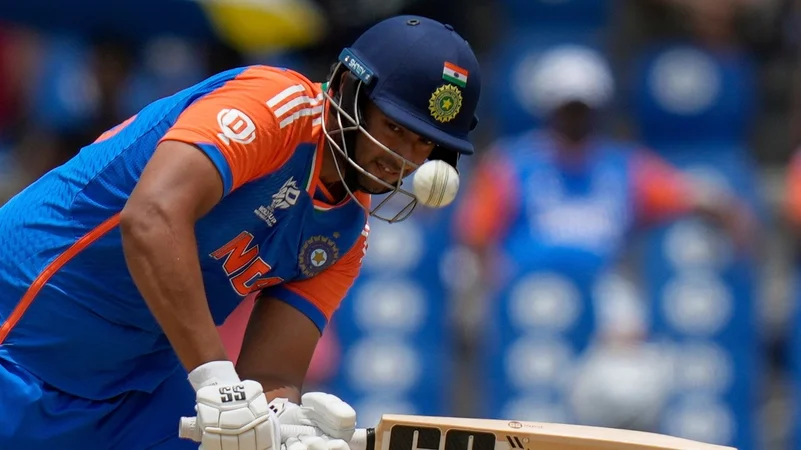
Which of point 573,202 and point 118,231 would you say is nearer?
point 118,231

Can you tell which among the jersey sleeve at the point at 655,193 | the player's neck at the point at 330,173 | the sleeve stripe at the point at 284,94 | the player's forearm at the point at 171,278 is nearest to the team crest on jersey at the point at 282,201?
the player's neck at the point at 330,173

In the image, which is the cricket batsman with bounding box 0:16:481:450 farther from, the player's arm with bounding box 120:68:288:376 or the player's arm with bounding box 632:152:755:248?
the player's arm with bounding box 632:152:755:248

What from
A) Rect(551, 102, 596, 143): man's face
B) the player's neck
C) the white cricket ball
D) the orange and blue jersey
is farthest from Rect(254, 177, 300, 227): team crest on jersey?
Rect(551, 102, 596, 143): man's face

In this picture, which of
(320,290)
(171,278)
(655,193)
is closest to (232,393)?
(171,278)

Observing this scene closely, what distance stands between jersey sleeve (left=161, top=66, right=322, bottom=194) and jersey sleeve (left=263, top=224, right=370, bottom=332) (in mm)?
529

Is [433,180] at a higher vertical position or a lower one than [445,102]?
lower

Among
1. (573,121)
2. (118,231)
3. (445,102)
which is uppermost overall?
(573,121)

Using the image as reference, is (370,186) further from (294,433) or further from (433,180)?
(294,433)

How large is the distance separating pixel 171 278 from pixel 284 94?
621 millimetres

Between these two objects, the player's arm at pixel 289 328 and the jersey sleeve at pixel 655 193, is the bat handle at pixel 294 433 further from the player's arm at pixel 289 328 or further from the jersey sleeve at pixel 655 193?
the jersey sleeve at pixel 655 193

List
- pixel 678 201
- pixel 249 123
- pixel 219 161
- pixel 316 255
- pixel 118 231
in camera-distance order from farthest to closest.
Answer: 1. pixel 678 201
2. pixel 316 255
3. pixel 118 231
4. pixel 249 123
5. pixel 219 161

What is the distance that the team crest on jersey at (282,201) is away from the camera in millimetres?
3496

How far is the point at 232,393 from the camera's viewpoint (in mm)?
3018

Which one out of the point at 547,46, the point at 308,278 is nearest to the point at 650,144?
the point at 547,46
